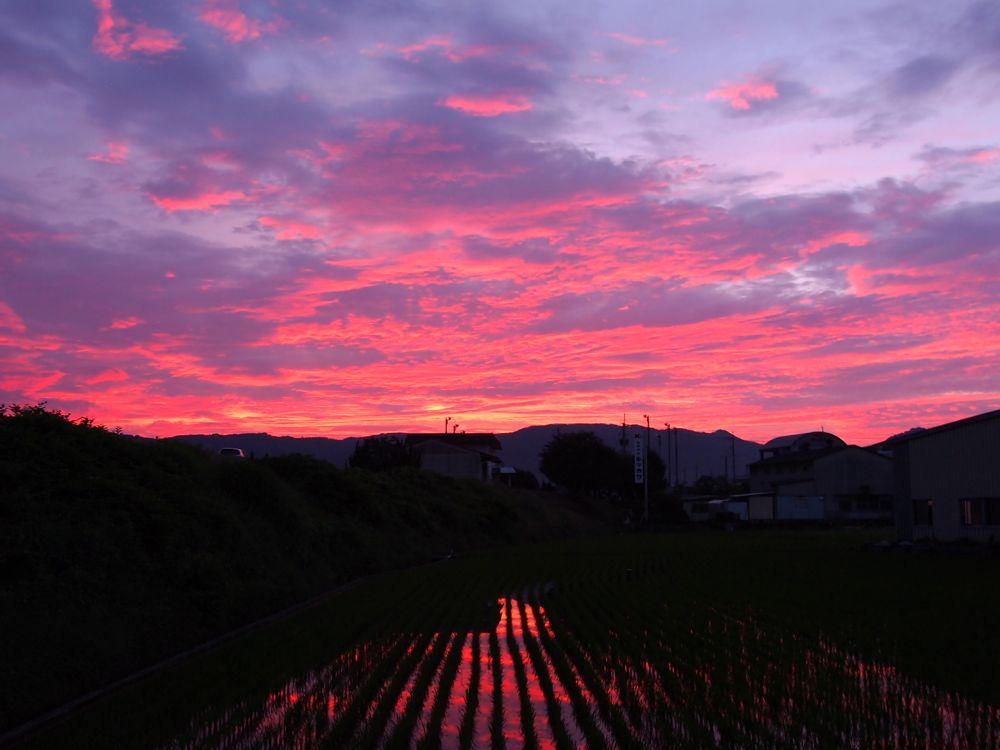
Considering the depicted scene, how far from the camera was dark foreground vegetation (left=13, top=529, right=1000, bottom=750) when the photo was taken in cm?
989

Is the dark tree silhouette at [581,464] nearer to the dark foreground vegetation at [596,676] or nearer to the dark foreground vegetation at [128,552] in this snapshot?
the dark foreground vegetation at [128,552]

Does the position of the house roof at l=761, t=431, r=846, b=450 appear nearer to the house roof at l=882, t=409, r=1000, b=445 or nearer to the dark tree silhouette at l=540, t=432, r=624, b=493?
the dark tree silhouette at l=540, t=432, r=624, b=493

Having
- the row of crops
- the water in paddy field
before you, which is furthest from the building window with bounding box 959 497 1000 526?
the water in paddy field

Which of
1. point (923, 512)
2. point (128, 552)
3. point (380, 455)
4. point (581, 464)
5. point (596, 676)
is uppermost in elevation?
point (581, 464)

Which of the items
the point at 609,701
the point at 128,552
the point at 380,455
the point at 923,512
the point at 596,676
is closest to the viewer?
the point at 609,701

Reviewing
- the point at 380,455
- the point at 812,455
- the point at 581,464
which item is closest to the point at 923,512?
the point at 812,455

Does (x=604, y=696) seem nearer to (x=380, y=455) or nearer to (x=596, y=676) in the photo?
(x=596, y=676)

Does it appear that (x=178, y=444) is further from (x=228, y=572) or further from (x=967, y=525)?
(x=967, y=525)

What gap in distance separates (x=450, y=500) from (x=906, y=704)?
44.1 metres

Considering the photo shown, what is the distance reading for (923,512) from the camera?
40438 mm

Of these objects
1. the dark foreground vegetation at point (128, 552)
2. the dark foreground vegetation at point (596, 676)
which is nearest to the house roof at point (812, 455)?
the dark foreground vegetation at point (128, 552)

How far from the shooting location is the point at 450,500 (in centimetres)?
5428

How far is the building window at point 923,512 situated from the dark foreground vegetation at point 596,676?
1552 cm

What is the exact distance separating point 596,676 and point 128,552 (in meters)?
9.56
